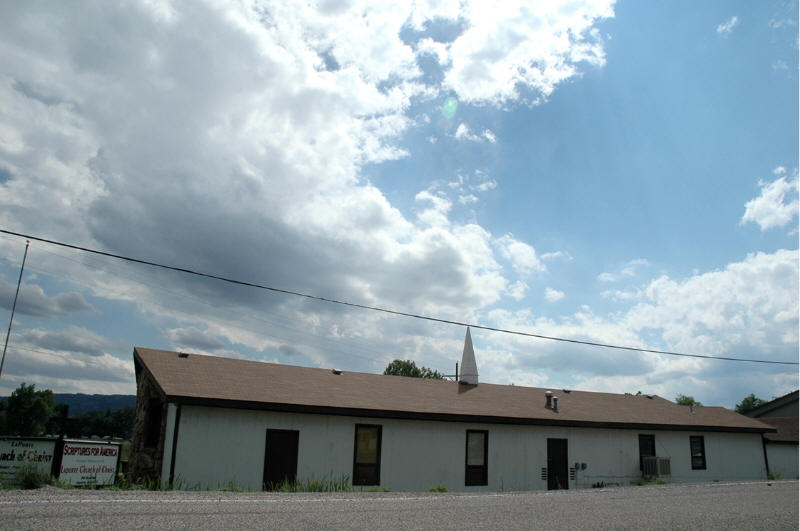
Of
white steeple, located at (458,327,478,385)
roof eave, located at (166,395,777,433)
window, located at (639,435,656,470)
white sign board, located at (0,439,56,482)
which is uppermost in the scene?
white steeple, located at (458,327,478,385)

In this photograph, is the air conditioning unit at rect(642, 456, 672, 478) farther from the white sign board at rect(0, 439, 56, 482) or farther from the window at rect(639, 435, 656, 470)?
the white sign board at rect(0, 439, 56, 482)

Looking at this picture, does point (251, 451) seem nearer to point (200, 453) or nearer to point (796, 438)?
point (200, 453)

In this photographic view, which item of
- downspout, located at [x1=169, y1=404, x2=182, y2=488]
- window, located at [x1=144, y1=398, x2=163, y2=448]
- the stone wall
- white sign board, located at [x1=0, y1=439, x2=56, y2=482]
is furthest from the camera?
window, located at [x1=144, y1=398, x2=163, y2=448]

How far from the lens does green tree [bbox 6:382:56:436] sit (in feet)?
273

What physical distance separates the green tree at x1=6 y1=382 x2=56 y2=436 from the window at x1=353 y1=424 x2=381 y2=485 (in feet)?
279

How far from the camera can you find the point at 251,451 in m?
16.2

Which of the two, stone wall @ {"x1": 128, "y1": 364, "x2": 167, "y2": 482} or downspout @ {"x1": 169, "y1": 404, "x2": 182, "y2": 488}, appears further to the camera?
stone wall @ {"x1": 128, "y1": 364, "x2": 167, "y2": 482}

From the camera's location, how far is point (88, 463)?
14.3 m

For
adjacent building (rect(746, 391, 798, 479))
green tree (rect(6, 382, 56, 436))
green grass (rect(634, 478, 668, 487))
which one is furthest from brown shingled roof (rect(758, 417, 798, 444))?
green tree (rect(6, 382, 56, 436))

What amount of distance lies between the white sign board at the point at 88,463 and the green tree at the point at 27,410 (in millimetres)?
83789

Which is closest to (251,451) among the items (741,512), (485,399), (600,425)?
(485,399)

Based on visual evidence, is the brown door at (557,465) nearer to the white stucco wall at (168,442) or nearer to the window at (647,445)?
the window at (647,445)

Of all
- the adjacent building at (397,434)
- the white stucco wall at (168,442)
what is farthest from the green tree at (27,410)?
the white stucco wall at (168,442)

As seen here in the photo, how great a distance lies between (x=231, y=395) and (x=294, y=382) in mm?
3656
